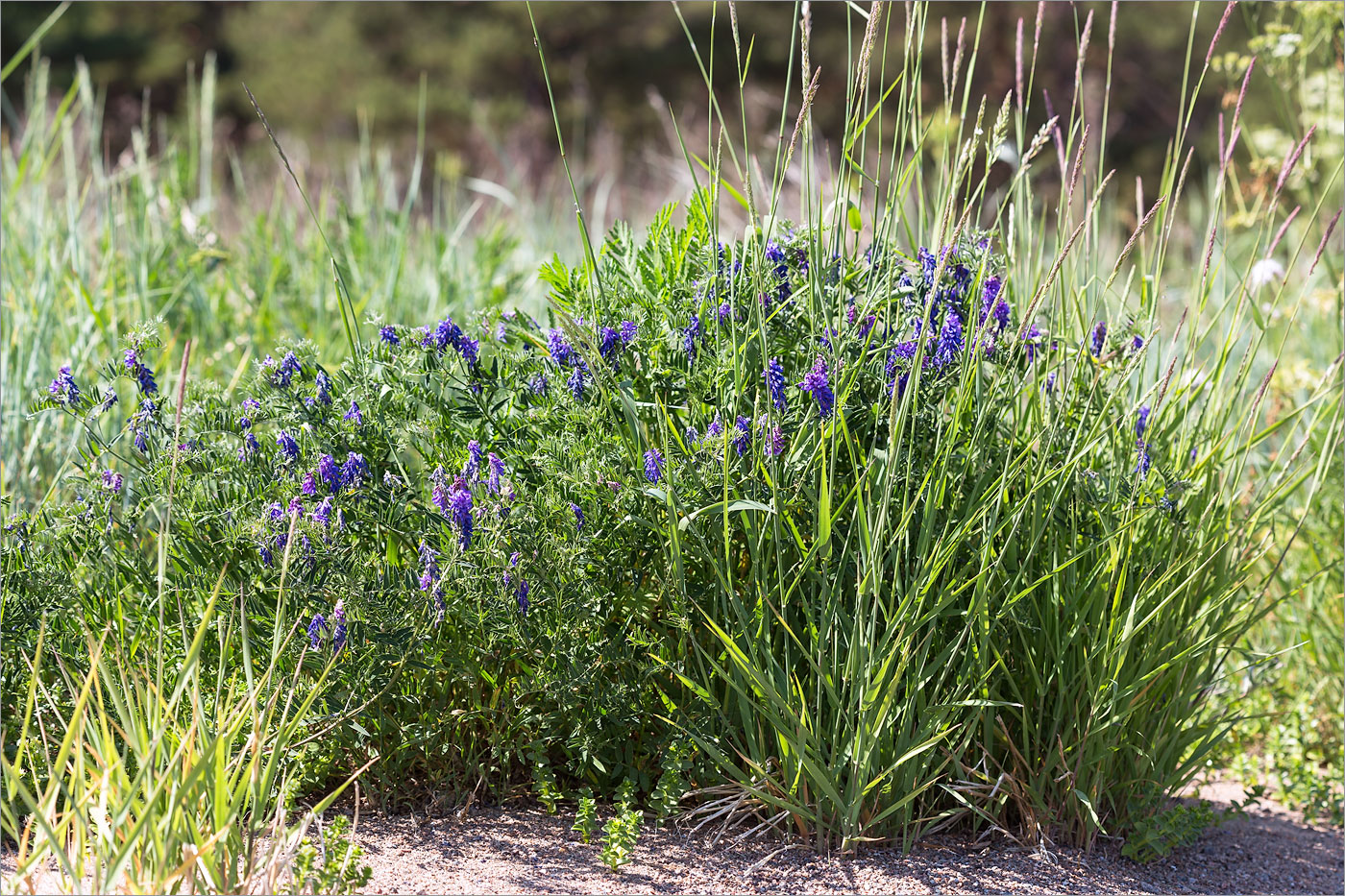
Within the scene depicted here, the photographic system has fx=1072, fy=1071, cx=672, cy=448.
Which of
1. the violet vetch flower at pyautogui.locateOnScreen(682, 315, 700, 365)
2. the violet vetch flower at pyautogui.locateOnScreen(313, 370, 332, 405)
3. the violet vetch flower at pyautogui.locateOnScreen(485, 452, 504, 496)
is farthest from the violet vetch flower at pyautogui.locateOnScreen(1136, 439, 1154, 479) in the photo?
the violet vetch flower at pyautogui.locateOnScreen(313, 370, 332, 405)

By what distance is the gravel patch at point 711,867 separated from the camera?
1.79 m

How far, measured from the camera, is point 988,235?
75.7 inches

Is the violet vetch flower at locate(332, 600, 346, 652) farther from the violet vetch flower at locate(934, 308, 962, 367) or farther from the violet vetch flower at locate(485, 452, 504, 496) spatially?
the violet vetch flower at locate(934, 308, 962, 367)

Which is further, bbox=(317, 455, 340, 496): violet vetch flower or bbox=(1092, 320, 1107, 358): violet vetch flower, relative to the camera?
bbox=(1092, 320, 1107, 358): violet vetch flower

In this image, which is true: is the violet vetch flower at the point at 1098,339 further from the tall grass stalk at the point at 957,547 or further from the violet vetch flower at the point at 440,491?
the violet vetch flower at the point at 440,491

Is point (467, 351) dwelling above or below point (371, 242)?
below

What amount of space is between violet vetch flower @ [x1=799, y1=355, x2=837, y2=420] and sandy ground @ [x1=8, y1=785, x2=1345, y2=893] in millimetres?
773

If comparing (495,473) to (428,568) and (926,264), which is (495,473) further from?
(926,264)

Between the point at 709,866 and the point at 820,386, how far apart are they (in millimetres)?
857

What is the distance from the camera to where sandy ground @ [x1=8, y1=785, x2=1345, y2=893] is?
5.89 ft

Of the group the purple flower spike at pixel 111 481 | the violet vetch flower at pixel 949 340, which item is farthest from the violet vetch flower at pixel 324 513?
the violet vetch flower at pixel 949 340

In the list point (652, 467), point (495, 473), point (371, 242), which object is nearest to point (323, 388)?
point (495, 473)

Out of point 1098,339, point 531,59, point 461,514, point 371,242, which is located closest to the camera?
point 461,514

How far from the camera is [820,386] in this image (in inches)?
70.0
